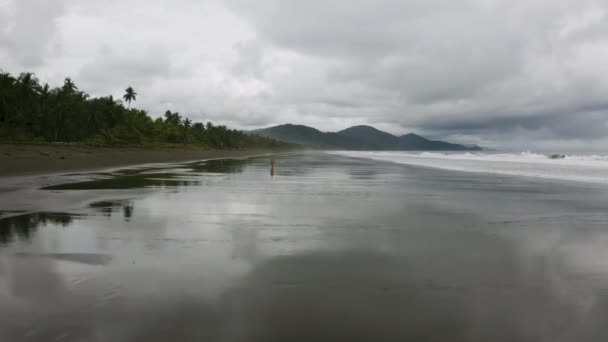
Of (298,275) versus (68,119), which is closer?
(298,275)

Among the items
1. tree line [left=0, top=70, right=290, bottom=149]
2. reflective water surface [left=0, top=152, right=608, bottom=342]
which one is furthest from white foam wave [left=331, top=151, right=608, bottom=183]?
tree line [left=0, top=70, right=290, bottom=149]

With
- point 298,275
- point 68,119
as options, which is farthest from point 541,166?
point 68,119

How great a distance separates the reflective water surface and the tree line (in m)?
55.4

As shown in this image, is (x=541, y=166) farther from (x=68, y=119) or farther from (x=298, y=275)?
(x=68, y=119)

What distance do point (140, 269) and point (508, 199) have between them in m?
14.5

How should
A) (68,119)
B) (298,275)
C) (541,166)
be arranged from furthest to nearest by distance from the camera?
(68,119), (541,166), (298,275)

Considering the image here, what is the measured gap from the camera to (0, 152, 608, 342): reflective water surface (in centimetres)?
411

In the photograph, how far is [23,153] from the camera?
3616cm

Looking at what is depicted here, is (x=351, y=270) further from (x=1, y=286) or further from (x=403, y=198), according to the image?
(x=403, y=198)

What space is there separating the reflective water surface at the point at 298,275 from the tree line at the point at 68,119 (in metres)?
55.4

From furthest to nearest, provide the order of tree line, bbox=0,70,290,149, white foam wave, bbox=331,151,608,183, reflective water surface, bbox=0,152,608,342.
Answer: tree line, bbox=0,70,290,149 → white foam wave, bbox=331,151,608,183 → reflective water surface, bbox=0,152,608,342

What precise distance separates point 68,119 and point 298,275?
88031 mm

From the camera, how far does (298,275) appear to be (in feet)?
18.9

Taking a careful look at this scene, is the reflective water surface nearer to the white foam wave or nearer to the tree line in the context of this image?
the white foam wave
